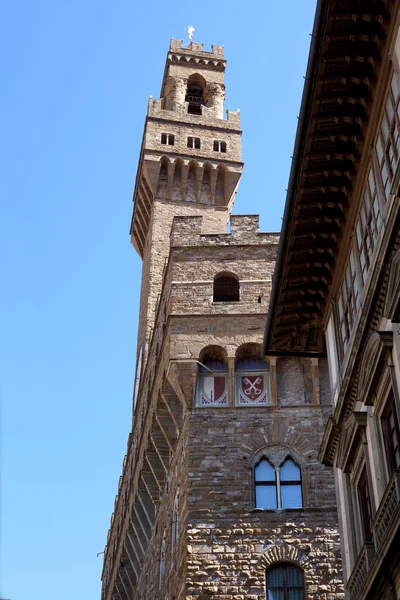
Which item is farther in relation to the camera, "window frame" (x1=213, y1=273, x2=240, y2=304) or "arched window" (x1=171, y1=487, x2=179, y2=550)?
"window frame" (x1=213, y1=273, x2=240, y2=304)

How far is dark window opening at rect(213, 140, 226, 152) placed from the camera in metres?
38.9

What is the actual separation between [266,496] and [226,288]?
5.80 metres

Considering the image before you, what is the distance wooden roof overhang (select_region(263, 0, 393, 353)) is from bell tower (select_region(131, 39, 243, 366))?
17656 mm

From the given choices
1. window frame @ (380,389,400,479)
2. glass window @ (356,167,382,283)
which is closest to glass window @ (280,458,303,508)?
glass window @ (356,167,382,283)

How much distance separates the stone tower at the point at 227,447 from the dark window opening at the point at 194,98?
16822 millimetres

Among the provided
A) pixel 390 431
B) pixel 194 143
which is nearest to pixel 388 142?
pixel 390 431

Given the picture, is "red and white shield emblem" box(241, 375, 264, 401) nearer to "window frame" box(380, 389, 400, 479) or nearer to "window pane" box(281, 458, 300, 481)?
Answer: "window pane" box(281, 458, 300, 481)

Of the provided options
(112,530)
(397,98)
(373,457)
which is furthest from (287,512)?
(112,530)

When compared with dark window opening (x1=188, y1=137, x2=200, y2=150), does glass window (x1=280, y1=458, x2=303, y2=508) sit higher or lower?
lower

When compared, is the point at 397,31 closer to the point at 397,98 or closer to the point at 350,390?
the point at 397,98

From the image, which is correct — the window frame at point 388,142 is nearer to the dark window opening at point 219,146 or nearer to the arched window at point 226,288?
the arched window at point 226,288

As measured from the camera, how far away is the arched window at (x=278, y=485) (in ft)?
66.0

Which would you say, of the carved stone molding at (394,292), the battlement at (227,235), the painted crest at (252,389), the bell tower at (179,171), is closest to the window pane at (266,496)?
the painted crest at (252,389)

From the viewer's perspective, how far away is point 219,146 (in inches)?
1539
